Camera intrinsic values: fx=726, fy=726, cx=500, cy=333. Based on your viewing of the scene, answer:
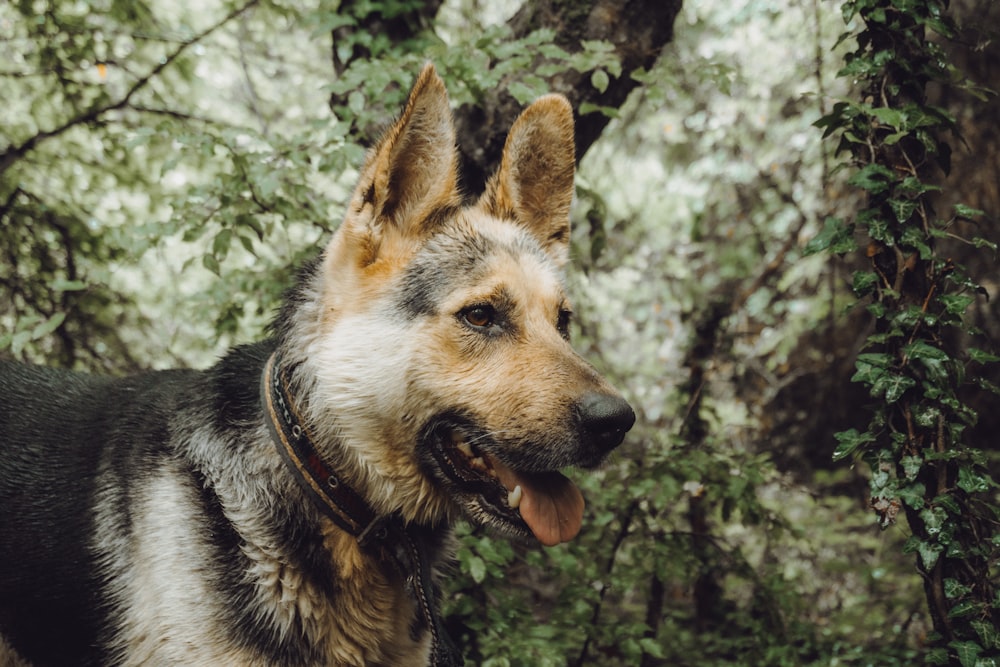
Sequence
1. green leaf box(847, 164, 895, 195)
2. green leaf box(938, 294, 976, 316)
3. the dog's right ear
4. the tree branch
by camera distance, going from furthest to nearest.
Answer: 1. the tree branch
2. green leaf box(847, 164, 895, 195)
3. green leaf box(938, 294, 976, 316)
4. the dog's right ear

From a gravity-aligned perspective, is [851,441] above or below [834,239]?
below

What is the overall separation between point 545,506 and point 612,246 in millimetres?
4991

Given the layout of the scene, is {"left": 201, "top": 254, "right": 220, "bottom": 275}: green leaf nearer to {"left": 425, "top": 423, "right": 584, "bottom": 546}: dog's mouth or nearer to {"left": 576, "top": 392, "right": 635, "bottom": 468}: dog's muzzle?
{"left": 425, "top": 423, "right": 584, "bottom": 546}: dog's mouth

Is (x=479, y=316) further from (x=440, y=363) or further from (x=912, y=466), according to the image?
(x=912, y=466)

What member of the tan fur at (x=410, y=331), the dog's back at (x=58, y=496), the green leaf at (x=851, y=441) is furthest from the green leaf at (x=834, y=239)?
the dog's back at (x=58, y=496)

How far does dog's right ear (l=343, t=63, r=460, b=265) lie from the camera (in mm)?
2377

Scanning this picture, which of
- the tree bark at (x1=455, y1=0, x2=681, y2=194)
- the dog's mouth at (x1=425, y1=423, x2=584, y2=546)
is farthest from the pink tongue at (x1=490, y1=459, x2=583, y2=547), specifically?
the tree bark at (x1=455, y1=0, x2=681, y2=194)

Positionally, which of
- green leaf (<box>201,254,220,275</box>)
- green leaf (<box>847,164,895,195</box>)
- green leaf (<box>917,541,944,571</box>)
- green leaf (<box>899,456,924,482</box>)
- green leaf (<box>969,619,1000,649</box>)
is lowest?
green leaf (<box>969,619,1000,649</box>)

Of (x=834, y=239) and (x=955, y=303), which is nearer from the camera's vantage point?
(x=955, y=303)

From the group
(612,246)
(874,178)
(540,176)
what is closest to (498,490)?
(540,176)

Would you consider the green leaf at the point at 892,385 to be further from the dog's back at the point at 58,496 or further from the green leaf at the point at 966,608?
the dog's back at the point at 58,496

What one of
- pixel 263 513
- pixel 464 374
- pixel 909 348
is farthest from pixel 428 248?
pixel 909 348

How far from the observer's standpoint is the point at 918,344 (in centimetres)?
267

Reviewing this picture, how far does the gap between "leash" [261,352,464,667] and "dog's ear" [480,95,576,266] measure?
3.76 ft
